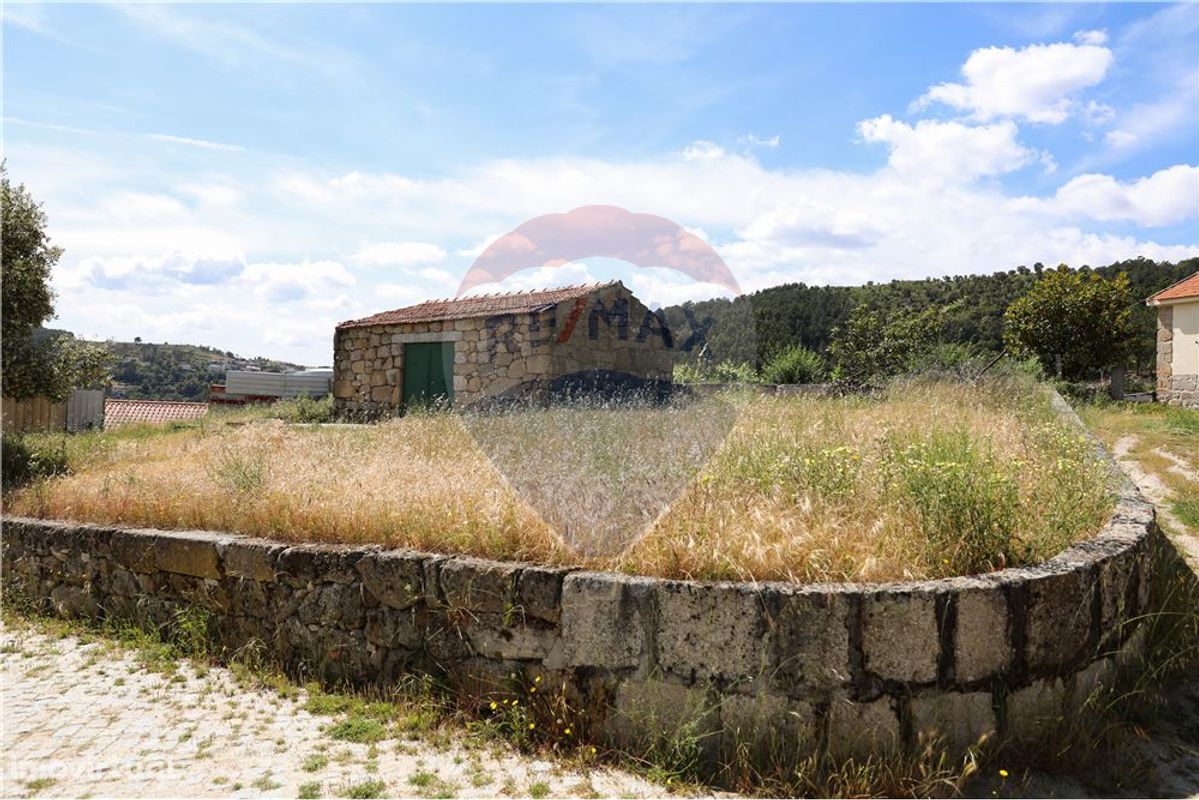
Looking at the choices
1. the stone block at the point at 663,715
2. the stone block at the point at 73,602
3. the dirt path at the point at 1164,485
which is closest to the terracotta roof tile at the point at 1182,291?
the dirt path at the point at 1164,485

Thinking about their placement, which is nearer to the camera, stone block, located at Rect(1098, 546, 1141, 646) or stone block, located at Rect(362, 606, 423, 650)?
stone block, located at Rect(1098, 546, 1141, 646)

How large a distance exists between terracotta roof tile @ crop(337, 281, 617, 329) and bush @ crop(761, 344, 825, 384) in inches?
163

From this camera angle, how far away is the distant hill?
113 feet

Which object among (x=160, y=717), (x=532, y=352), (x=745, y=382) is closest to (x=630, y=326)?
(x=532, y=352)

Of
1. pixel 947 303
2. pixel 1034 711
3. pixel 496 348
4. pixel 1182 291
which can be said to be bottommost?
pixel 1034 711

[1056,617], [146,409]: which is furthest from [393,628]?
[146,409]

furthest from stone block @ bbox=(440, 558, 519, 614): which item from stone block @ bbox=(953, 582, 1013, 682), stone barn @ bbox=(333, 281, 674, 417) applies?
stone barn @ bbox=(333, 281, 674, 417)

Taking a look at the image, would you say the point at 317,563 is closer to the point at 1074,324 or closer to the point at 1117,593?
the point at 1117,593

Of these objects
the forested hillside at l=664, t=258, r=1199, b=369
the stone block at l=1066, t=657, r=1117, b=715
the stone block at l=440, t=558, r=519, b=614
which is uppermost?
the forested hillside at l=664, t=258, r=1199, b=369

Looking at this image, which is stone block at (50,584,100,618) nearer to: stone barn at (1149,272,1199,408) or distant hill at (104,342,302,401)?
stone barn at (1149,272,1199,408)

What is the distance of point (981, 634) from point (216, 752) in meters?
3.60

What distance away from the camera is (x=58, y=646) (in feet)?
18.2

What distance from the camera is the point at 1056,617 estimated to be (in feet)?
10.7

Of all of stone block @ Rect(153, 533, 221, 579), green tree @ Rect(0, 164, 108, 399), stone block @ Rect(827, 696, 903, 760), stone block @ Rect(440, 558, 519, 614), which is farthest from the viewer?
green tree @ Rect(0, 164, 108, 399)
